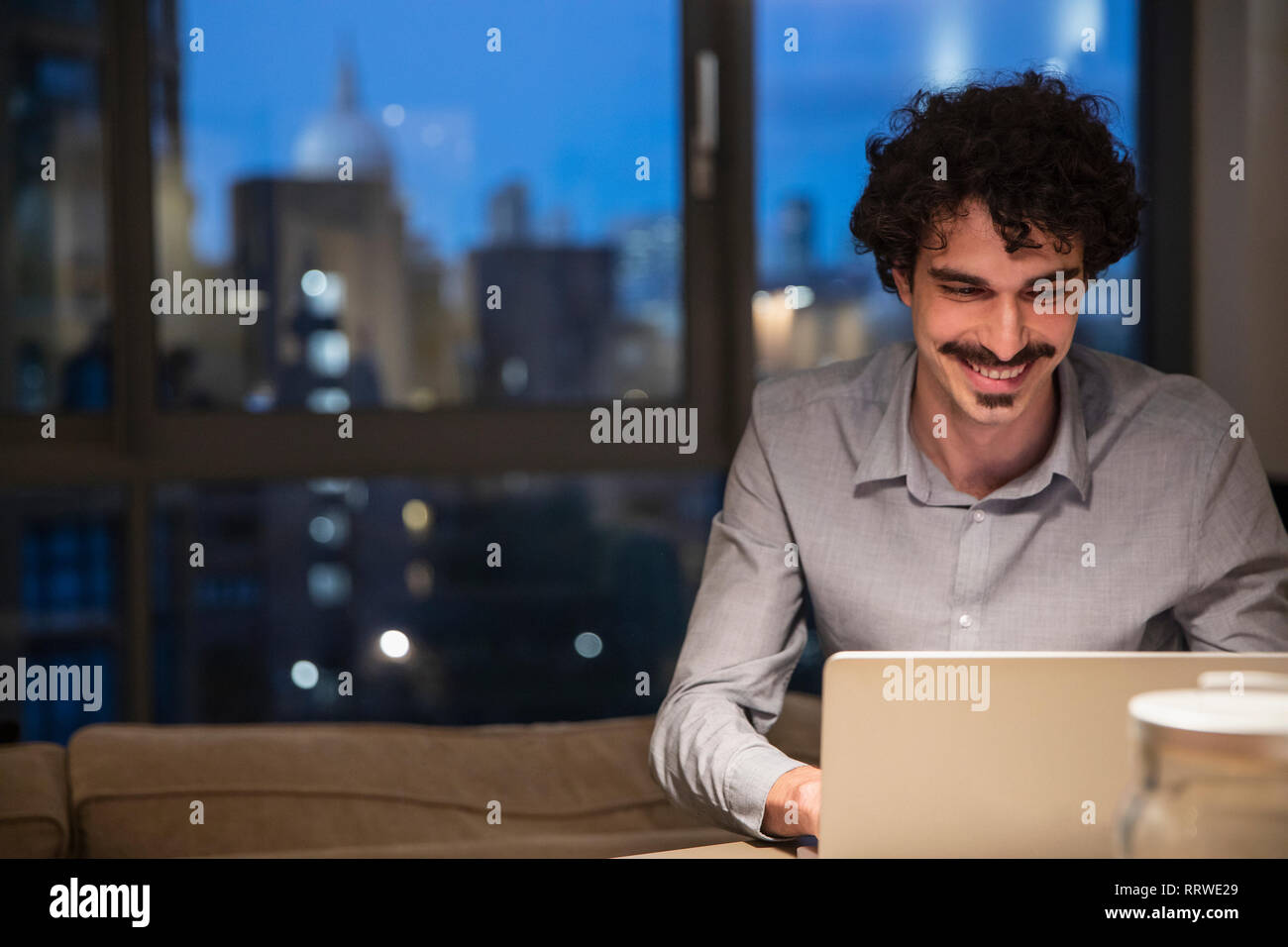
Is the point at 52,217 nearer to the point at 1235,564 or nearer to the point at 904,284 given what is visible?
the point at 904,284

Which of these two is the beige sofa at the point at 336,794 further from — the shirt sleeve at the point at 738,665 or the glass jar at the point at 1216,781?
the glass jar at the point at 1216,781

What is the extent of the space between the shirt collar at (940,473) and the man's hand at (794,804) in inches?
18.0

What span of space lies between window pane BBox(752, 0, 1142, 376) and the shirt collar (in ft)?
3.56

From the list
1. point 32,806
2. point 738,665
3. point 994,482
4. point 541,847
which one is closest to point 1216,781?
point 738,665

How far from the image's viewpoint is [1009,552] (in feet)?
4.21

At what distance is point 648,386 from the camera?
8.32ft

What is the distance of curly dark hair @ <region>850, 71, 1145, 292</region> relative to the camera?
1219 millimetres

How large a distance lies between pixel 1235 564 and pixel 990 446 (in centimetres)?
31

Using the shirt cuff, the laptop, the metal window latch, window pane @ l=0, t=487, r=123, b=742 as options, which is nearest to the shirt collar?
the shirt cuff

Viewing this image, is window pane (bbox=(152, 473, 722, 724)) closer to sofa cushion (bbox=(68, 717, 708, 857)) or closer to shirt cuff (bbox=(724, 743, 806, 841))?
sofa cushion (bbox=(68, 717, 708, 857))

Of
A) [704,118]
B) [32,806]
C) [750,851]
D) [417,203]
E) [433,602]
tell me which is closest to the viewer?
[750,851]

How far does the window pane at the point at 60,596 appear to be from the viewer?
2.54 meters
